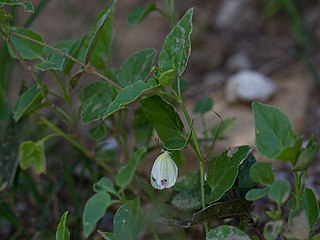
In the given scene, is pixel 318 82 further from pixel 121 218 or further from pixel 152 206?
pixel 121 218

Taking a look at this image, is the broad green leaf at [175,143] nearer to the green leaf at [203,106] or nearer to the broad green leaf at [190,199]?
the broad green leaf at [190,199]

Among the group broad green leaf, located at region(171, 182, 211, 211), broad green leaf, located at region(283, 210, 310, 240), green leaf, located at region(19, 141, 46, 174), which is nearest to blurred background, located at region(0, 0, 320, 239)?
green leaf, located at region(19, 141, 46, 174)

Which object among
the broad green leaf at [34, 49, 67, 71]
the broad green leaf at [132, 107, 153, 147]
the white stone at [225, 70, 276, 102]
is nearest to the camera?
the broad green leaf at [34, 49, 67, 71]

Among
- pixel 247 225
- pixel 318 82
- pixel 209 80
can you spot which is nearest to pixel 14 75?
pixel 209 80

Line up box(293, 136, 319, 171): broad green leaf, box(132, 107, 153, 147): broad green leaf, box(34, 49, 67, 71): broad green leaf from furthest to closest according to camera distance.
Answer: box(132, 107, 153, 147): broad green leaf
box(34, 49, 67, 71): broad green leaf
box(293, 136, 319, 171): broad green leaf

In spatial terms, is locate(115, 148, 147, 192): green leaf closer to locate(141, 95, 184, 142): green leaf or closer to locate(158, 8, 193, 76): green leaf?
locate(141, 95, 184, 142): green leaf

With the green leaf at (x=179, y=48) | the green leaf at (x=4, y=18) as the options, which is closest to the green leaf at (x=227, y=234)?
the green leaf at (x=179, y=48)

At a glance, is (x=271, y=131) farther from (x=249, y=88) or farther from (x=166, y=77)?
(x=249, y=88)
